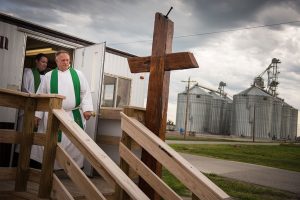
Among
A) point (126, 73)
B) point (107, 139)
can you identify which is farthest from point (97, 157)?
point (126, 73)

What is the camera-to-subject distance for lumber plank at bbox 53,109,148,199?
2.56 metres

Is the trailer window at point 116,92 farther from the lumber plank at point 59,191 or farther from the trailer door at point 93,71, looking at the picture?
the lumber plank at point 59,191

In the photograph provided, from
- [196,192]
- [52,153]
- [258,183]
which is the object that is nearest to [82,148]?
[52,153]

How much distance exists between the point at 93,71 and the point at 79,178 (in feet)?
12.8

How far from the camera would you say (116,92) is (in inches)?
359

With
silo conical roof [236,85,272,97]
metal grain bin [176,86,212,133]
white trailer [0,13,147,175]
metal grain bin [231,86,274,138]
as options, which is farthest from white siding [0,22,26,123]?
silo conical roof [236,85,272,97]

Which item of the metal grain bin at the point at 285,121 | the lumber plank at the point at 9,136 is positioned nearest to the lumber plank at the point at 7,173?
the lumber plank at the point at 9,136

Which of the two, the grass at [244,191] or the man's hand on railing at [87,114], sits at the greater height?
the man's hand on railing at [87,114]

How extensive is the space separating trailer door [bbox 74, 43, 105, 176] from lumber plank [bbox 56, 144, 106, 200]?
110 inches

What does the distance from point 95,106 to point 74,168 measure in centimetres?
334

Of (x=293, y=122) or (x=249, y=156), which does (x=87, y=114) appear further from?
(x=293, y=122)

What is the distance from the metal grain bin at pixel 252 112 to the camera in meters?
52.4

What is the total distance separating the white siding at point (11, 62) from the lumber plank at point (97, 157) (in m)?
3.17

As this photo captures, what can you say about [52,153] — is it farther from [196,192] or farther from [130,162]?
[196,192]
